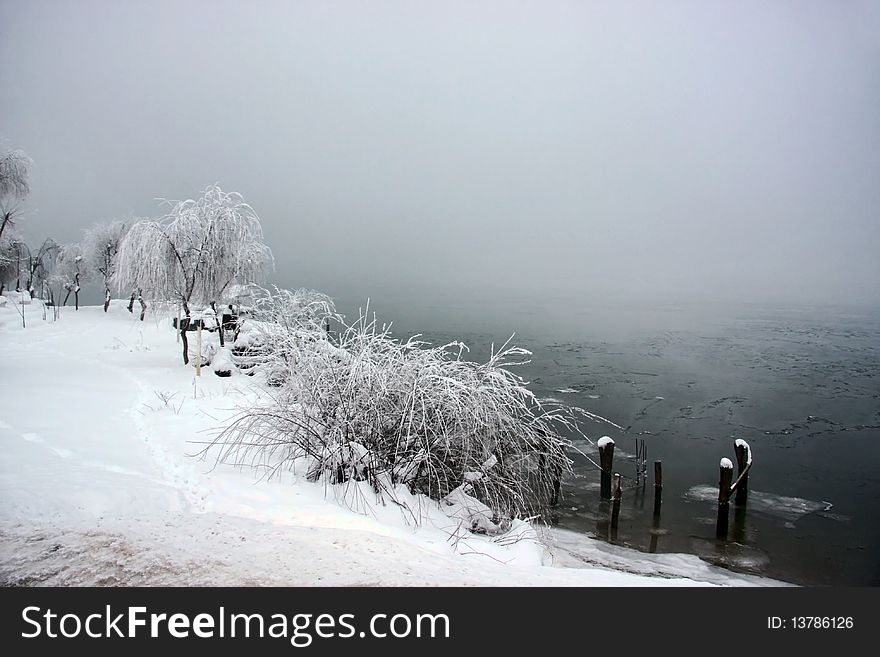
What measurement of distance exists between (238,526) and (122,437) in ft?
13.5

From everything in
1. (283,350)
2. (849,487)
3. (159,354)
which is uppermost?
(283,350)

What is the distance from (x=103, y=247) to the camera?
3888cm

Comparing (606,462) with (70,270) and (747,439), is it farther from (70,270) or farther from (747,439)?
(70,270)

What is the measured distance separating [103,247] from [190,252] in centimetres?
2990

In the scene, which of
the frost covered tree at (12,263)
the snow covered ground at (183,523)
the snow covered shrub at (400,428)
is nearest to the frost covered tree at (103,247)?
the frost covered tree at (12,263)

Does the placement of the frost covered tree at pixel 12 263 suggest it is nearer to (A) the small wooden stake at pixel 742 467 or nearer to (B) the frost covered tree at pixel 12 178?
(B) the frost covered tree at pixel 12 178

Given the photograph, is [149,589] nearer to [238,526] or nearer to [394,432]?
[238,526]

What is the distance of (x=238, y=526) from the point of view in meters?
4.66

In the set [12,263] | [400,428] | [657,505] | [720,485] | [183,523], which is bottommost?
[657,505]

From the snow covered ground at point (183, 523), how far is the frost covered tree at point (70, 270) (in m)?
38.2

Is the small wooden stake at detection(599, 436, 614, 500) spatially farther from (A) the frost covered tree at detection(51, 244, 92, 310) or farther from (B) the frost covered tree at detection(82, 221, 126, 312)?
(A) the frost covered tree at detection(51, 244, 92, 310)

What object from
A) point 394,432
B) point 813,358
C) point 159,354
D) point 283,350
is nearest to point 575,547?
point 394,432

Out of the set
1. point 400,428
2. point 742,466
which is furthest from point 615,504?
point 400,428

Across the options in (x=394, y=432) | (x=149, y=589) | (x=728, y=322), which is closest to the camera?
(x=149, y=589)
